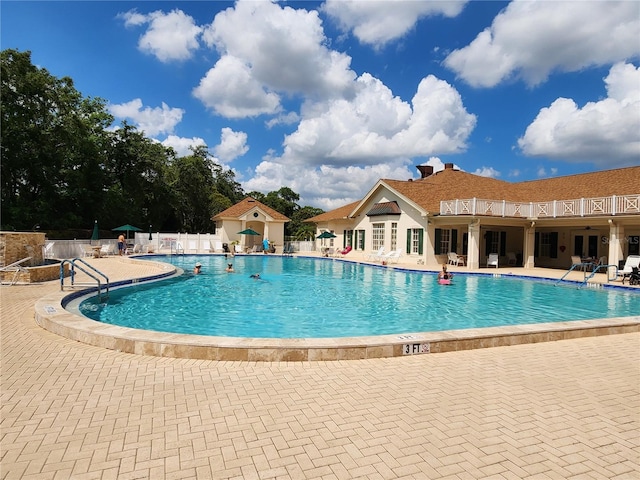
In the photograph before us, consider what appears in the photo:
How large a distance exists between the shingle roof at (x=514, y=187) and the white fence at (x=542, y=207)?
1897mm

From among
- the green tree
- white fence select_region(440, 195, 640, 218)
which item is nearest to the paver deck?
white fence select_region(440, 195, 640, 218)

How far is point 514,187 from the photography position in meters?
27.5

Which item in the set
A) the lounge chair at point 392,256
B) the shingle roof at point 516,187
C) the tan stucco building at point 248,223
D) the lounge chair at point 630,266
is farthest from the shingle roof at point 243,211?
the lounge chair at point 630,266

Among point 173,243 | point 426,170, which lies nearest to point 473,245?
point 426,170

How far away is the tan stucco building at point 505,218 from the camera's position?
18.3m

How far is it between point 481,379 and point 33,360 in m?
5.88

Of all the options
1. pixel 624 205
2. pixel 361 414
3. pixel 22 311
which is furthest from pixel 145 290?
pixel 624 205

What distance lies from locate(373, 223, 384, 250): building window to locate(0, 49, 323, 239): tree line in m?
18.6

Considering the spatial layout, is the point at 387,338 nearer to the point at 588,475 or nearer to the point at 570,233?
the point at 588,475

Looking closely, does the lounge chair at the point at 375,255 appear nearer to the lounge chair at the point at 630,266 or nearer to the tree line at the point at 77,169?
the lounge chair at the point at 630,266

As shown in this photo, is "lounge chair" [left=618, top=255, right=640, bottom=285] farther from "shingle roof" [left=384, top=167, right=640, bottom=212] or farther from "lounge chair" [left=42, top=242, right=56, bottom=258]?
"lounge chair" [left=42, top=242, right=56, bottom=258]

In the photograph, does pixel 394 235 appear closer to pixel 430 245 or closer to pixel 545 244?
pixel 430 245

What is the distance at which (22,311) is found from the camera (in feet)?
26.6

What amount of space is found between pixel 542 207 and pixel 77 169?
108 feet
